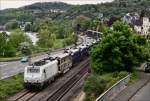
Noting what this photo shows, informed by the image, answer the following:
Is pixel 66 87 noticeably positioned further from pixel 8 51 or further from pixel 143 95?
pixel 8 51

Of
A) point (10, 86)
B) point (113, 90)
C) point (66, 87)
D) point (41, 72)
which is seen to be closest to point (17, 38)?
point (66, 87)

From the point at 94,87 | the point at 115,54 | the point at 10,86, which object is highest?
the point at 115,54

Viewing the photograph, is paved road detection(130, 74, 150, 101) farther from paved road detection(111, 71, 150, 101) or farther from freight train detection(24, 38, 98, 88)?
freight train detection(24, 38, 98, 88)

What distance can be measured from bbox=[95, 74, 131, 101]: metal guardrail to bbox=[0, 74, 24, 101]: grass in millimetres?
13070

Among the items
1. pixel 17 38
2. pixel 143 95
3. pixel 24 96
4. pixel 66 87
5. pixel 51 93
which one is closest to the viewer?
pixel 143 95

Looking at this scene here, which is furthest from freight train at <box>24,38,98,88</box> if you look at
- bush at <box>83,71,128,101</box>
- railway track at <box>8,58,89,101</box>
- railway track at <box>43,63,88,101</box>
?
bush at <box>83,71,128,101</box>

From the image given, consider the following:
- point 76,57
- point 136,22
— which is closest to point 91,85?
point 76,57

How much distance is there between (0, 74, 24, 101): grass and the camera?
138ft

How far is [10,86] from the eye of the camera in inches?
1769

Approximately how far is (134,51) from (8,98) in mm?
14990

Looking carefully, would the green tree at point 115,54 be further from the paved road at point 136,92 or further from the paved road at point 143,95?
the paved road at point 143,95

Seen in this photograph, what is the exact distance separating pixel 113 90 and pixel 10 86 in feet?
58.6

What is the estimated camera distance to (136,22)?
502 ft

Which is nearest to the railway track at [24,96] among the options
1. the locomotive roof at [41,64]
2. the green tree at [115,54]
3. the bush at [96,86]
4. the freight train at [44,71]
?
the freight train at [44,71]
